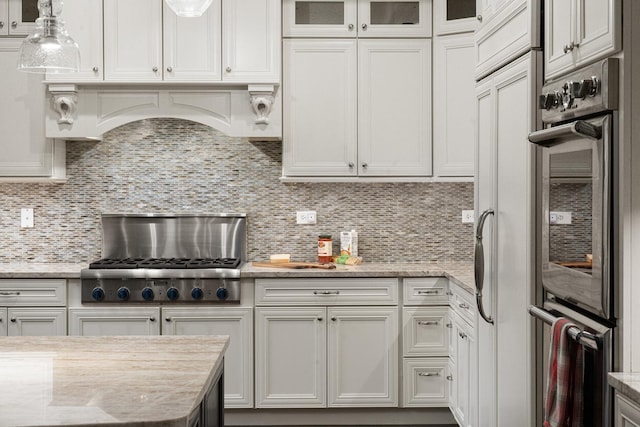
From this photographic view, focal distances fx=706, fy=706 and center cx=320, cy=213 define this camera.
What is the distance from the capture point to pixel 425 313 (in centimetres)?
434

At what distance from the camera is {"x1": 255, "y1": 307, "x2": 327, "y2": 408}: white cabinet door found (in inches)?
170

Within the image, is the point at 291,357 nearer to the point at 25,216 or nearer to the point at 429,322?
the point at 429,322

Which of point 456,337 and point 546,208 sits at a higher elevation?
point 546,208

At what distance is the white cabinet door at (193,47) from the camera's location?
4.42m

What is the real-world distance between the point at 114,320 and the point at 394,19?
2603 millimetres

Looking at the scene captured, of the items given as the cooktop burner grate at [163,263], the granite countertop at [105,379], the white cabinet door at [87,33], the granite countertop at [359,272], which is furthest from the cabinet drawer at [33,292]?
the granite countertop at [105,379]

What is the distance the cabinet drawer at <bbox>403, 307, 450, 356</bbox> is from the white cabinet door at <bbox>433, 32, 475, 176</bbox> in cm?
90

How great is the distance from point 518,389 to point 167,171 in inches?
119

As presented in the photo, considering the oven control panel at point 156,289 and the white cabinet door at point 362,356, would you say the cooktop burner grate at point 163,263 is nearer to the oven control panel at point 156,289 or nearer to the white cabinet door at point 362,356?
the oven control panel at point 156,289

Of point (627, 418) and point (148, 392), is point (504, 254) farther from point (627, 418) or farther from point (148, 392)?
point (148, 392)

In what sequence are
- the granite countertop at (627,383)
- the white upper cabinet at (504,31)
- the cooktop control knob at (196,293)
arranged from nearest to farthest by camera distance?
the granite countertop at (627,383) → the white upper cabinet at (504,31) → the cooktop control knob at (196,293)

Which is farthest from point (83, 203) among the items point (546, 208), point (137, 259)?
point (546, 208)

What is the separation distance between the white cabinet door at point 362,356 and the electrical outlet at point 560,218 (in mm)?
2144

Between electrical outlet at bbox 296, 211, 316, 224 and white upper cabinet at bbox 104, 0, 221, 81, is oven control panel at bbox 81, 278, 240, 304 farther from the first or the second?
white upper cabinet at bbox 104, 0, 221, 81
